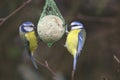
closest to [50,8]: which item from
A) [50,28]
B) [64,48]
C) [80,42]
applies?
[50,28]

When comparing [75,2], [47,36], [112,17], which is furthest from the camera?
[112,17]

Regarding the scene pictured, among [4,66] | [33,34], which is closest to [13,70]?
[4,66]

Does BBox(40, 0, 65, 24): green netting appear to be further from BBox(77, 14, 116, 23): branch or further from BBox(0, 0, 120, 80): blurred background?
BBox(77, 14, 116, 23): branch

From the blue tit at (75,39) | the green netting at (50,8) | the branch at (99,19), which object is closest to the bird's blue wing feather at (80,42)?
the blue tit at (75,39)

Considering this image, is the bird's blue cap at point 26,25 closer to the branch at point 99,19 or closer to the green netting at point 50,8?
the green netting at point 50,8

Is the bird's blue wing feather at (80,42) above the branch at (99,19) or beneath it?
above

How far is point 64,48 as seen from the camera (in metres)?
7.90

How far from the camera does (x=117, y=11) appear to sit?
304 inches

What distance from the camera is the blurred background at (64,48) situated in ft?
25.0

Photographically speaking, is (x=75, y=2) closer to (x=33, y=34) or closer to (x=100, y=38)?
(x=100, y=38)

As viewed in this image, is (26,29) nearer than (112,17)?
Yes

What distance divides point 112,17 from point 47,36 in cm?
280

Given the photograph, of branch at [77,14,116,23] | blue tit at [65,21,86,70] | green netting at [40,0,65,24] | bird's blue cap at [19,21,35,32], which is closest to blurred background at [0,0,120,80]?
branch at [77,14,116,23]

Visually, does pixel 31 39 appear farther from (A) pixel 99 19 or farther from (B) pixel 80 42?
(A) pixel 99 19
